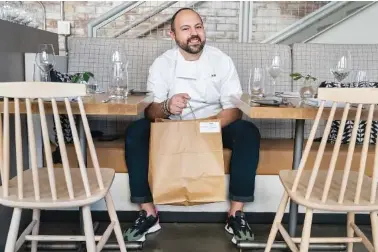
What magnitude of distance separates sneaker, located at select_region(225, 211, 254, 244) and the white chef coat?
544 mm

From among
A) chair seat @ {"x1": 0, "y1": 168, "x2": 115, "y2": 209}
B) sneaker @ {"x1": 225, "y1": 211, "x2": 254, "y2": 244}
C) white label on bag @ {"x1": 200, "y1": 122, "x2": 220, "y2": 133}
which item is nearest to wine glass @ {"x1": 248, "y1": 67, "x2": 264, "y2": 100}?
white label on bag @ {"x1": 200, "y1": 122, "x2": 220, "y2": 133}

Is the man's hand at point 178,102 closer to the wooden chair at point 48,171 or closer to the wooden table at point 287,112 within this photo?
the wooden table at point 287,112

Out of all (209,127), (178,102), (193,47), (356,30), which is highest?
(356,30)

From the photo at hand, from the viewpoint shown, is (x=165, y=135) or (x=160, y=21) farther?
(x=160, y=21)

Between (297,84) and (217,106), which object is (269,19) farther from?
(217,106)

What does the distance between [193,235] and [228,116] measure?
60 cm

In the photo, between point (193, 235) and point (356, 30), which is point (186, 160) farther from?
point (356, 30)

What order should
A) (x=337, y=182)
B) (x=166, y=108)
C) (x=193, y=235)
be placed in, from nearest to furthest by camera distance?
(x=337, y=182) → (x=166, y=108) → (x=193, y=235)

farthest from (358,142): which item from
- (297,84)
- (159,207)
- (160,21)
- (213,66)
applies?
(160,21)

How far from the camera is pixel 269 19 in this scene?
3592 mm

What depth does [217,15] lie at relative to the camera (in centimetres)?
356

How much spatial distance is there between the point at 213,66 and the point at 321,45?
773 millimetres

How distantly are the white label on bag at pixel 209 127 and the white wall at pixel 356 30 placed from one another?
2017 mm

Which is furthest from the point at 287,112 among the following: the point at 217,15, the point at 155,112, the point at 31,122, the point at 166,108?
the point at 217,15
